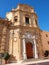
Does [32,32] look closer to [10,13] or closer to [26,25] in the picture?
[26,25]

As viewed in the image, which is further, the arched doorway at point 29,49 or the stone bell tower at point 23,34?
the arched doorway at point 29,49

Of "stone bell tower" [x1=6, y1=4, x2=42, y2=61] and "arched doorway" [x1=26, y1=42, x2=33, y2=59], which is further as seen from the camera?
"arched doorway" [x1=26, y1=42, x2=33, y2=59]

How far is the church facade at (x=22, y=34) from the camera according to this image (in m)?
18.3

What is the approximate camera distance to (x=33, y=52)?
1962cm

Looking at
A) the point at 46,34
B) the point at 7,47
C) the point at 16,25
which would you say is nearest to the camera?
the point at 7,47

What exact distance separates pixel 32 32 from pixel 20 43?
3039 millimetres

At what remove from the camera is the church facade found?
18.3 metres

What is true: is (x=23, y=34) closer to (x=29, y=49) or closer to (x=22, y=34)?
(x=22, y=34)

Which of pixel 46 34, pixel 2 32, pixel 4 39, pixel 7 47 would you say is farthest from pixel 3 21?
pixel 46 34

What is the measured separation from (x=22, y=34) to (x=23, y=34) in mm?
174

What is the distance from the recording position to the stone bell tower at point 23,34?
18328mm

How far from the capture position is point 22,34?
752 inches

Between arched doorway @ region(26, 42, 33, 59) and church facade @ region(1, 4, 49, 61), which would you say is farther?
arched doorway @ region(26, 42, 33, 59)

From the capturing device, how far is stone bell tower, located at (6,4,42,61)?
18.3m
